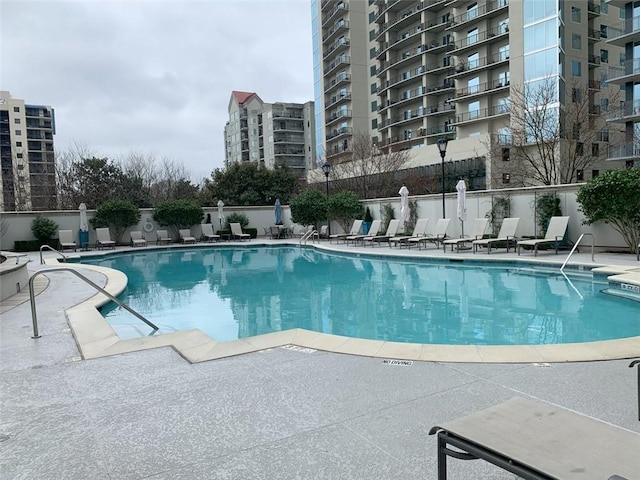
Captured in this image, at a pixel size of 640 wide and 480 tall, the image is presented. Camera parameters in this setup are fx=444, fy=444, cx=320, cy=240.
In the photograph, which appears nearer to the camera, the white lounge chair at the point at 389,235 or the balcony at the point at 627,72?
the white lounge chair at the point at 389,235

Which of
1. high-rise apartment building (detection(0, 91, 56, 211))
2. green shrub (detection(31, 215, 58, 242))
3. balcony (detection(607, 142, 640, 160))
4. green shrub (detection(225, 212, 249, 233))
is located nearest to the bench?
green shrub (detection(31, 215, 58, 242))

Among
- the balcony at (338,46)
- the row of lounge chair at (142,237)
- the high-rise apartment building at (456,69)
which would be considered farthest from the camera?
the balcony at (338,46)

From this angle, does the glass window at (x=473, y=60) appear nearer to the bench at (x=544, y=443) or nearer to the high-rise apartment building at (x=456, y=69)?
the high-rise apartment building at (x=456, y=69)

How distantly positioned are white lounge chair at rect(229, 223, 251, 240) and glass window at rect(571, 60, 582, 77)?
28.1 m

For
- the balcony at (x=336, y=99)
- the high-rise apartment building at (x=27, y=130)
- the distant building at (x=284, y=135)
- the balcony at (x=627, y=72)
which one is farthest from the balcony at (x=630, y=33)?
the high-rise apartment building at (x=27, y=130)

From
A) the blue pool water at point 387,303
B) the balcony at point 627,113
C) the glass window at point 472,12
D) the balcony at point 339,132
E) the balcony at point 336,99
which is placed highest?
the glass window at point 472,12

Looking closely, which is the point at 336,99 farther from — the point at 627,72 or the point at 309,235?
the point at 309,235

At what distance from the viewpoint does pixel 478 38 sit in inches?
1534

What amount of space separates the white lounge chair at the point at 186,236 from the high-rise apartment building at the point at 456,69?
64.0 feet

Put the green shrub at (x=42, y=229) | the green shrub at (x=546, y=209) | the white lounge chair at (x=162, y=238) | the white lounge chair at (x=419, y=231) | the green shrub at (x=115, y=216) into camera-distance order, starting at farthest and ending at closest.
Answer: the white lounge chair at (x=162, y=238) < the green shrub at (x=115, y=216) < the green shrub at (x=42, y=229) < the white lounge chair at (x=419, y=231) < the green shrub at (x=546, y=209)

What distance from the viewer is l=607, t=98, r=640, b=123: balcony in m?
28.8

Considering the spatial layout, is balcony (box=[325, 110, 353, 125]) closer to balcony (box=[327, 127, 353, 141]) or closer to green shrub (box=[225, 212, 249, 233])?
balcony (box=[327, 127, 353, 141])

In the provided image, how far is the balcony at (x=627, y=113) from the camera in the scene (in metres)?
28.8

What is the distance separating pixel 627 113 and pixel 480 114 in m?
11.7
